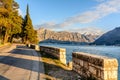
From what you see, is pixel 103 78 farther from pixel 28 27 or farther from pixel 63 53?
pixel 28 27

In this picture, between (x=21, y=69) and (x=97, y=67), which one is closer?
(x=97, y=67)

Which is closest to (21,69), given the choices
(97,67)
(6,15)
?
(97,67)

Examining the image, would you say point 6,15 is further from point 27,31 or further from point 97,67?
point 97,67

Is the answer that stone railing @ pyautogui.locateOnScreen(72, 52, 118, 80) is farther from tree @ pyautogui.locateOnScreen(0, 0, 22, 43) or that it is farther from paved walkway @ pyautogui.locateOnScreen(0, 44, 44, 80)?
tree @ pyautogui.locateOnScreen(0, 0, 22, 43)

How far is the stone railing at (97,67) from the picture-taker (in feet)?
28.0

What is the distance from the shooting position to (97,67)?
360 inches

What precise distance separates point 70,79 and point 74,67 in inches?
99.9

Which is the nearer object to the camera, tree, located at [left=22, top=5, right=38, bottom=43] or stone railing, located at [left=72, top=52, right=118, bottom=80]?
stone railing, located at [left=72, top=52, right=118, bottom=80]

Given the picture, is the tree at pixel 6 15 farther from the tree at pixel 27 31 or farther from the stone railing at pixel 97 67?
the stone railing at pixel 97 67

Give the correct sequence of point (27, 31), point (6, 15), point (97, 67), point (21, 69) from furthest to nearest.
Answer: point (27, 31) < point (6, 15) < point (21, 69) < point (97, 67)

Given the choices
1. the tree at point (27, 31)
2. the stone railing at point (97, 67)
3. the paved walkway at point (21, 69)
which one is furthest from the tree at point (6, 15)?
the stone railing at point (97, 67)

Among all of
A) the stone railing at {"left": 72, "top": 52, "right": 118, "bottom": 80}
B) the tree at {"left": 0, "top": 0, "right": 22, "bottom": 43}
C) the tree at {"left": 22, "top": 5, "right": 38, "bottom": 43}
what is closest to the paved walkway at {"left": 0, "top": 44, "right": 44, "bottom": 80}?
the stone railing at {"left": 72, "top": 52, "right": 118, "bottom": 80}

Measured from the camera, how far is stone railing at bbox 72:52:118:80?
8539 millimetres

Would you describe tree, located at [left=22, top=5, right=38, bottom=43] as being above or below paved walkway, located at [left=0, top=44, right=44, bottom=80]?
above
